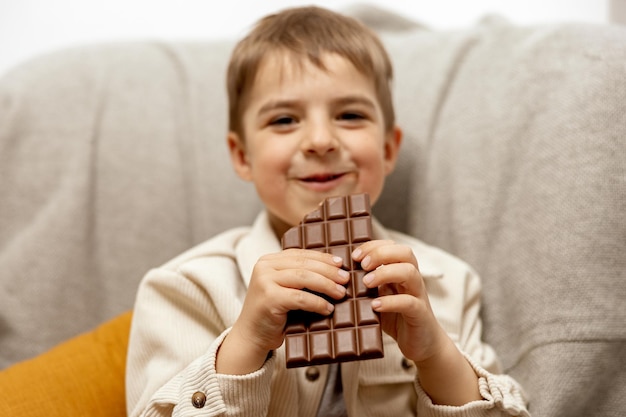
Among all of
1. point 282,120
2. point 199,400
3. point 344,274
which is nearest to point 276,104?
point 282,120

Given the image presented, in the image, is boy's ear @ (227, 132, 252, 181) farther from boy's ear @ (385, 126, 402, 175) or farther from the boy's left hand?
the boy's left hand

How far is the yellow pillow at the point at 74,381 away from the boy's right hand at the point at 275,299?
308 mm

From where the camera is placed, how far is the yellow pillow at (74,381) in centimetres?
114

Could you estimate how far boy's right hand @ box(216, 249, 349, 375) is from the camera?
0.94m

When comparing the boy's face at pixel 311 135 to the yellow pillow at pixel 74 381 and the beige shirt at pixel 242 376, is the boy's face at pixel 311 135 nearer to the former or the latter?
the beige shirt at pixel 242 376

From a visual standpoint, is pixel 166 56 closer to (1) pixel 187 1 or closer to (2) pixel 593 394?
(1) pixel 187 1

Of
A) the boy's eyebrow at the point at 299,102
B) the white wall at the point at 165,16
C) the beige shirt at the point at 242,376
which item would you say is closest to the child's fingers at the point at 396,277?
the beige shirt at the point at 242,376

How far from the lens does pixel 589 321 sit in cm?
116

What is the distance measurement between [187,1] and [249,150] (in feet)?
3.65

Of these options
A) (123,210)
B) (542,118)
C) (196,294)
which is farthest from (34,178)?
(542,118)

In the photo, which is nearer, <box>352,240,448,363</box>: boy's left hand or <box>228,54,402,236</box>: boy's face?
<box>352,240,448,363</box>: boy's left hand

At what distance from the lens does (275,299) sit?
0.94 meters

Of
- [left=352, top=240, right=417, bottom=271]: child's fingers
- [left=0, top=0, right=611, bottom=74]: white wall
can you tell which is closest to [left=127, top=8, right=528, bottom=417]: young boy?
[left=352, top=240, right=417, bottom=271]: child's fingers

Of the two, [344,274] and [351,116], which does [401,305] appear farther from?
[351,116]
